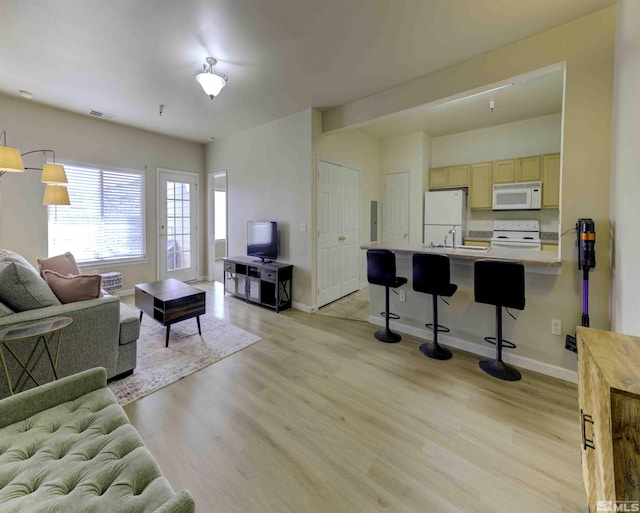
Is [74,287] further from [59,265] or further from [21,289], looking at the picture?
[59,265]

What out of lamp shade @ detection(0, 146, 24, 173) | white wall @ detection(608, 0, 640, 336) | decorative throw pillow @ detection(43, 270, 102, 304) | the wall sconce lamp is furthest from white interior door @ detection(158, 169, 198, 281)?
white wall @ detection(608, 0, 640, 336)

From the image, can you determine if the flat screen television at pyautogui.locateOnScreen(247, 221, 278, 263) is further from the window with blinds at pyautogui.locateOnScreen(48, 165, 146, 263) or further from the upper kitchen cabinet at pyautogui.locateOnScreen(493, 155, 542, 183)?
the upper kitchen cabinet at pyautogui.locateOnScreen(493, 155, 542, 183)

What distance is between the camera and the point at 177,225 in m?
5.80

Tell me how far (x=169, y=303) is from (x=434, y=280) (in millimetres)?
2677

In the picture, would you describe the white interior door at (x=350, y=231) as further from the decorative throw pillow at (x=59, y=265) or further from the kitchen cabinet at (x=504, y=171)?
the decorative throw pillow at (x=59, y=265)

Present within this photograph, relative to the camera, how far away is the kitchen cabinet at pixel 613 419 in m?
0.77

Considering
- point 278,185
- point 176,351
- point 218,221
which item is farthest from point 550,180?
point 218,221

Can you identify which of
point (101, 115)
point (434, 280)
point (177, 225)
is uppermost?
point (101, 115)

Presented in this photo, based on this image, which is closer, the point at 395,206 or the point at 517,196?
the point at 517,196

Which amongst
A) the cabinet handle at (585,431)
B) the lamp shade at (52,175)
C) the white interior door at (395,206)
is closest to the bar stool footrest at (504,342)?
the cabinet handle at (585,431)

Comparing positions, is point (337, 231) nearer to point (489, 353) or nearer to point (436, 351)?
point (436, 351)

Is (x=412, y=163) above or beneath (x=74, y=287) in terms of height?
above

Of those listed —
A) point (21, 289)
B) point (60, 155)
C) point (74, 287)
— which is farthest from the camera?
point (60, 155)

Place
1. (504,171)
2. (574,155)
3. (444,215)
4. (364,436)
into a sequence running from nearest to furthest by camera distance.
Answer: (364,436), (574,155), (504,171), (444,215)
